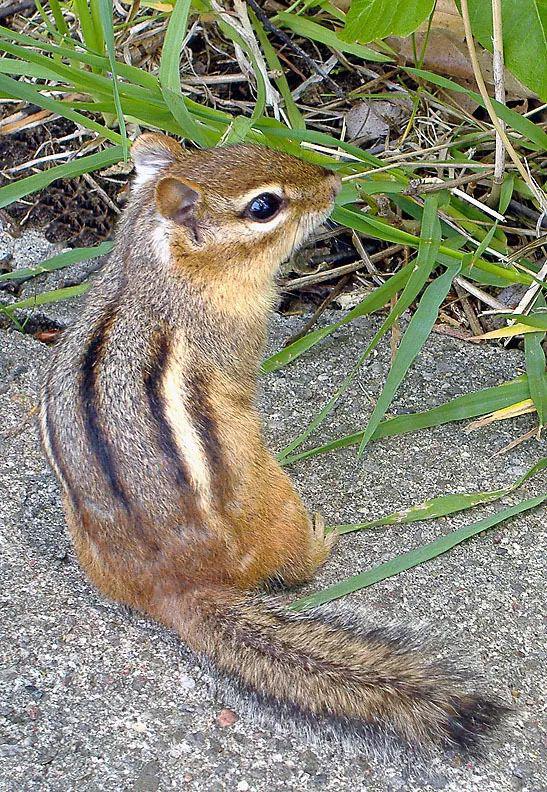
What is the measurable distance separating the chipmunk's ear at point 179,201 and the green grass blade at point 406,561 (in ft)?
2.87

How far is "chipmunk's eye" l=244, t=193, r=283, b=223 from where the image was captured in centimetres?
252

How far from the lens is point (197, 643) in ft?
6.94

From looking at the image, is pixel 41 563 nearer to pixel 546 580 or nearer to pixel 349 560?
pixel 349 560

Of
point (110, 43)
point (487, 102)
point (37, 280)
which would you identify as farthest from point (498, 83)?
point (37, 280)

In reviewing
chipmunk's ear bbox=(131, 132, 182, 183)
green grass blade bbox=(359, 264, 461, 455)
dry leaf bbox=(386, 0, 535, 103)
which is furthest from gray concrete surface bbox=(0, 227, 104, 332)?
dry leaf bbox=(386, 0, 535, 103)

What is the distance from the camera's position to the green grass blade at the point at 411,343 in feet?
8.27

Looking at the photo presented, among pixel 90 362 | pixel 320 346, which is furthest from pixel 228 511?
pixel 320 346

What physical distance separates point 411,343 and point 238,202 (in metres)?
0.53

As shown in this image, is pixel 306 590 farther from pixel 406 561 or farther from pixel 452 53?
pixel 452 53

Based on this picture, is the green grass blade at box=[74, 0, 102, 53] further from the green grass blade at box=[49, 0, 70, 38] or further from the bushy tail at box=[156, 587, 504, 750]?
the bushy tail at box=[156, 587, 504, 750]

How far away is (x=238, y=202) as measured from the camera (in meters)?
2.49

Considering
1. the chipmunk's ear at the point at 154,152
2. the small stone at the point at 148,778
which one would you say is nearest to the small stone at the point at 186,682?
the small stone at the point at 148,778

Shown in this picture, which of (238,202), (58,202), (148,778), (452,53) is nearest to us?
(148,778)

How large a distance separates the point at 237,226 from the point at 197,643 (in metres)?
0.98
